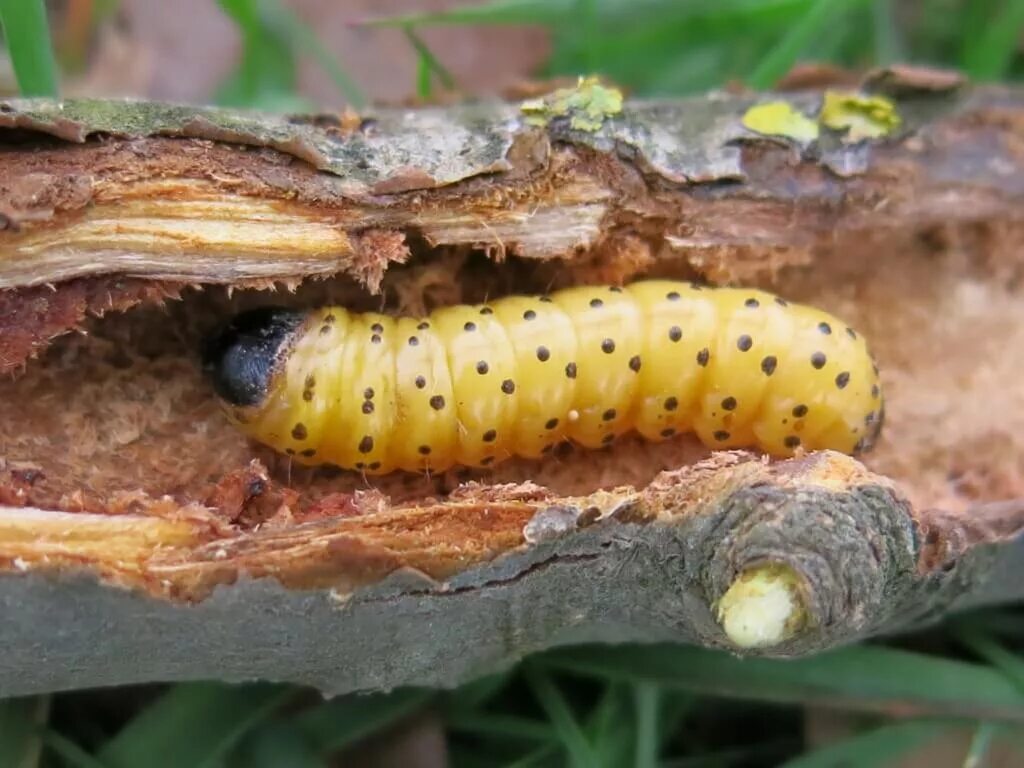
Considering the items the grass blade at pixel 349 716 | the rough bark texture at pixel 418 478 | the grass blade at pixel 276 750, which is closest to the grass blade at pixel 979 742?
the rough bark texture at pixel 418 478

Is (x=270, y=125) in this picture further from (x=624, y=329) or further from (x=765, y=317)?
(x=765, y=317)

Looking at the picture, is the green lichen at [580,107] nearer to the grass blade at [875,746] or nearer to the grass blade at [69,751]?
the grass blade at [875,746]

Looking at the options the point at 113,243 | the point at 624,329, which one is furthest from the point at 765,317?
the point at 113,243

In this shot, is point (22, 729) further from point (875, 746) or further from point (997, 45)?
point (997, 45)

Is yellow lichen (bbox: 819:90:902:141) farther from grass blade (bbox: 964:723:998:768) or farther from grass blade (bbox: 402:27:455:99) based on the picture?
grass blade (bbox: 964:723:998:768)

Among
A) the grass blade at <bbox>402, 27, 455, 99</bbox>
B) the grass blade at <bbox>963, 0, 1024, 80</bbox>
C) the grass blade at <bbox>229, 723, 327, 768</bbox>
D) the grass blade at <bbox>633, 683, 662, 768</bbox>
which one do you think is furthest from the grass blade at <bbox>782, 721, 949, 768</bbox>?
the grass blade at <bbox>963, 0, 1024, 80</bbox>
